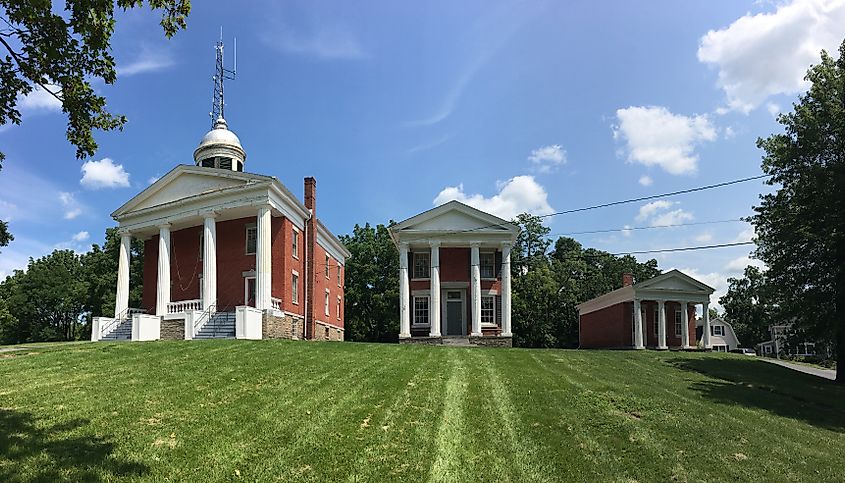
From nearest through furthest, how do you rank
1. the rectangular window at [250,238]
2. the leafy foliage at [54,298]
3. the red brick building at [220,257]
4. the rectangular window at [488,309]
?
1. the red brick building at [220,257]
2. the rectangular window at [250,238]
3. the rectangular window at [488,309]
4. the leafy foliage at [54,298]

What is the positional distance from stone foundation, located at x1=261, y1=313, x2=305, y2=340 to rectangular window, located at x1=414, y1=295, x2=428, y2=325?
6.44 meters

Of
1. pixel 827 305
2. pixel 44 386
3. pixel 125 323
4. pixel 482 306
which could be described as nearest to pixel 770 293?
pixel 827 305

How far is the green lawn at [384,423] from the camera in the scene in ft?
27.3

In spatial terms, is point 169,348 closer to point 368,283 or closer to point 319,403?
point 319,403

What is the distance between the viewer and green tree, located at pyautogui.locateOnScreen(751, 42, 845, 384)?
19.7m

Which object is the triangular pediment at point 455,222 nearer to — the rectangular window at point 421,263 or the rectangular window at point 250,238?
the rectangular window at point 421,263

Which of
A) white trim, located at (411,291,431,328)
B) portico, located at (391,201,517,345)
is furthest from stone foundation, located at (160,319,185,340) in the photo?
white trim, located at (411,291,431,328)

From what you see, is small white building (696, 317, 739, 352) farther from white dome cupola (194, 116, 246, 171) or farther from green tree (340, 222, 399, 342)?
white dome cupola (194, 116, 246, 171)

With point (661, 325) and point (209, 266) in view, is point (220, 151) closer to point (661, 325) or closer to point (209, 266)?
point (209, 266)

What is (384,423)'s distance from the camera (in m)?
10.3

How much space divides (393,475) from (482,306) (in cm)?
2637

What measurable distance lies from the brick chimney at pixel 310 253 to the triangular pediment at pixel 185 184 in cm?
490

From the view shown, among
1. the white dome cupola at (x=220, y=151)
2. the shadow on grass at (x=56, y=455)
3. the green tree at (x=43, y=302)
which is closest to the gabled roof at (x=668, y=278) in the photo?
the white dome cupola at (x=220, y=151)

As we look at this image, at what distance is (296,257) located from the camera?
3238 centimetres
